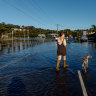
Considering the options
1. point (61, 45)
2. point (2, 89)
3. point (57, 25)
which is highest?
point (57, 25)

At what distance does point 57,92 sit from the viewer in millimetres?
4676

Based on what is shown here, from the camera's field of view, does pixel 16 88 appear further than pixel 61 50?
No

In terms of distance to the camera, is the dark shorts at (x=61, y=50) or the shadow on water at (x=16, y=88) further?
the dark shorts at (x=61, y=50)

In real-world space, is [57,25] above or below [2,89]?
above

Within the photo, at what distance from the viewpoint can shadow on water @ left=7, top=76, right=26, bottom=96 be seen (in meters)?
4.63

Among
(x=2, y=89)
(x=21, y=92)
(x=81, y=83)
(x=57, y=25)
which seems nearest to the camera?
(x=21, y=92)

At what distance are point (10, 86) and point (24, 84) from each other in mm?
518

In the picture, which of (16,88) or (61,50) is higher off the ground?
(61,50)

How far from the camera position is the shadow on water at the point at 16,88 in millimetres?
4628

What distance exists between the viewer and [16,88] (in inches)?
200

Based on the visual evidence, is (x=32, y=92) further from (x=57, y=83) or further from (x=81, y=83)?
(x=81, y=83)

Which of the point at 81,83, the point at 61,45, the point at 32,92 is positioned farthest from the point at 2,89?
the point at 61,45

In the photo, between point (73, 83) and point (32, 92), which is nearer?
point (32, 92)

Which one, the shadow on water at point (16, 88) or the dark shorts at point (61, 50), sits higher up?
the dark shorts at point (61, 50)
